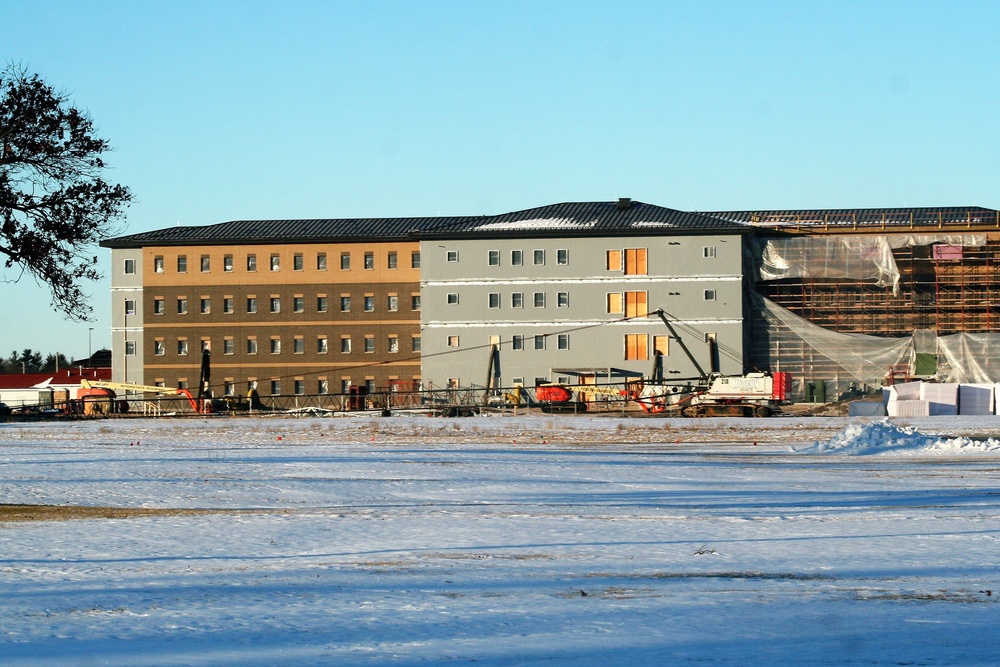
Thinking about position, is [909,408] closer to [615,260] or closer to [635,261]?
[635,261]

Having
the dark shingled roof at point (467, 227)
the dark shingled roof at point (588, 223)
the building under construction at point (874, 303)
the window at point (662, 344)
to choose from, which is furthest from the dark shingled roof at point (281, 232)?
the building under construction at point (874, 303)

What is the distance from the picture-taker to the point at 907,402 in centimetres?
6412

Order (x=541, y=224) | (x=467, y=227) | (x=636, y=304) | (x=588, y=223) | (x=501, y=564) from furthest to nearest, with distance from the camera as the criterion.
Answer: (x=467, y=227)
(x=541, y=224)
(x=588, y=223)
(x=636, y=304)
(x=501, y=564)

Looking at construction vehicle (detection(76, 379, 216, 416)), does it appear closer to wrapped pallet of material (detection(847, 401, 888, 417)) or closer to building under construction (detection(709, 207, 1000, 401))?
building under construction (detection(709, 207, 1000, 401))

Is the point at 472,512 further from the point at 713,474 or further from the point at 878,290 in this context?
the point at 878,290

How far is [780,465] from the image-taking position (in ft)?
94.5

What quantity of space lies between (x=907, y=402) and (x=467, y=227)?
109 ft

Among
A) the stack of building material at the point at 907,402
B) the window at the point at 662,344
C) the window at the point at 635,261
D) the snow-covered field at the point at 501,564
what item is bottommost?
the snow-covered field at the point at 501,564

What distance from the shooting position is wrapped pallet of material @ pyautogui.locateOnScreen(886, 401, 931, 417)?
63.5 meters

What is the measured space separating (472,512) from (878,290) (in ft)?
218

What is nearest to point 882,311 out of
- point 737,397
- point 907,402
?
point 907,402

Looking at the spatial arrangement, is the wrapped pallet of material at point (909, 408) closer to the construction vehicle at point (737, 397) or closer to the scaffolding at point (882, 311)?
the construction vehicle at point (737, 397)

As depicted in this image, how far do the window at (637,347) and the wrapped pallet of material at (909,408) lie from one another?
64.8ft

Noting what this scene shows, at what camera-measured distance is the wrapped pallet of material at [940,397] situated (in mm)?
63875
